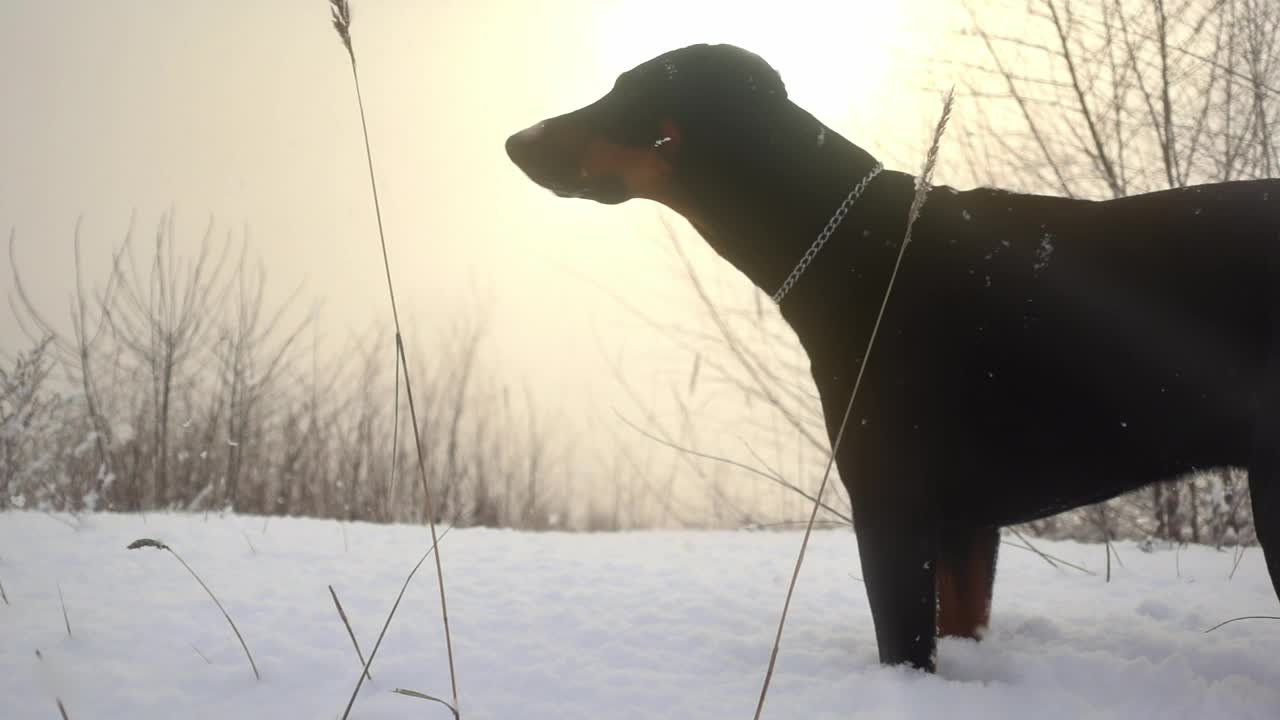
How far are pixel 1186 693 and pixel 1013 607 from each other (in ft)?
2.68

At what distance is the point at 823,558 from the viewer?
3162mm

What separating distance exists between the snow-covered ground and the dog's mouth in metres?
1.00

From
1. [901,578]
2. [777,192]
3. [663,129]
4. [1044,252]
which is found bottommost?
[901,578]

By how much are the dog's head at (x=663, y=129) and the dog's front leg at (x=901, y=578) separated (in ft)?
2.90

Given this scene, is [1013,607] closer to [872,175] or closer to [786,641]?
[786,641]

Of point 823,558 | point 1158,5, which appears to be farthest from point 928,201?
point 1158,5

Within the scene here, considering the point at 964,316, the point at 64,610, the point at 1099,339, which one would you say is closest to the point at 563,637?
the point at 64,610

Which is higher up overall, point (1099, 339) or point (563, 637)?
point (1099, 339)

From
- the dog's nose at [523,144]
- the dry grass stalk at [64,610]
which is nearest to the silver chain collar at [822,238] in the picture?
the dog's nose at [523,144]

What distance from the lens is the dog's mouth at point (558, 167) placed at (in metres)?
2.04

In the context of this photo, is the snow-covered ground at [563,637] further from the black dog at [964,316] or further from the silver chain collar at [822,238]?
the silver chain collar at [822,238]

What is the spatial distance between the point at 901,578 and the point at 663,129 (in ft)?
3.69

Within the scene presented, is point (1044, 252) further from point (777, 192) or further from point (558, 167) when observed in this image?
point (558, 167)

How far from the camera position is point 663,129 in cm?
205
